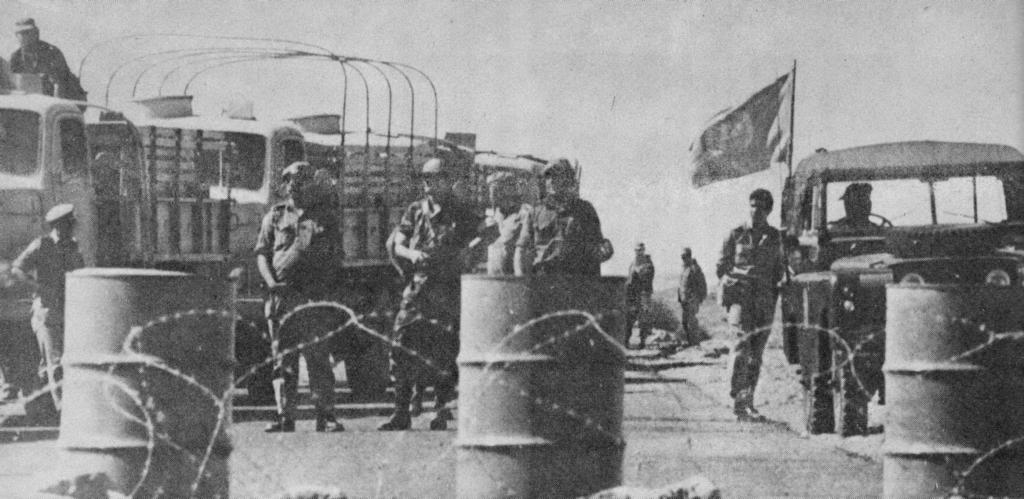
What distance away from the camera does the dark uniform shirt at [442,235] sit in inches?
387

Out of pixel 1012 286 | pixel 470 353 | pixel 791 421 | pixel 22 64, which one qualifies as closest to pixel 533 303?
pixel 470 353

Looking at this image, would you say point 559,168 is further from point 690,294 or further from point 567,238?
point 690,294

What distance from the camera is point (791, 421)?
1137 cm

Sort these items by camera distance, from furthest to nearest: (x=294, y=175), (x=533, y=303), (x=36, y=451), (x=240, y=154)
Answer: (x=240, y=154) < (x=294, y=175) < (x=36, y=451) < (x=533, y=303)

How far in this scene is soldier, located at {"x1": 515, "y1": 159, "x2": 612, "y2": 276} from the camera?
9.21m

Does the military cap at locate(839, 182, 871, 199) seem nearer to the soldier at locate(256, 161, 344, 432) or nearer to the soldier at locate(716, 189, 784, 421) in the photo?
the soldier at locate(716, 189, 784, 421)

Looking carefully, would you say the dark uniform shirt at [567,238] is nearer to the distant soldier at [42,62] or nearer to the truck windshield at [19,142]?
the truck windshield at [19,142]

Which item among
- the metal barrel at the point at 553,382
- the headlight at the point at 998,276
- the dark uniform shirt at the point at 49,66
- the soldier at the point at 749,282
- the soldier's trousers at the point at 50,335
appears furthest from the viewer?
the dark uniform shirt at the point at 49,66

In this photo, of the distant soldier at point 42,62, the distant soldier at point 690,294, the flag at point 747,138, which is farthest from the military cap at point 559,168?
the distant soldier at point 690,294

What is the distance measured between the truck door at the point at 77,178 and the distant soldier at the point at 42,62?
0.55 meters

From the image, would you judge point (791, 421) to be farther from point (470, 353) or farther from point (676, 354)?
point (676, 354)

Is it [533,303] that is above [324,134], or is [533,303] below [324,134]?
below

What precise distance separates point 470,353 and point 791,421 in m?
6.39

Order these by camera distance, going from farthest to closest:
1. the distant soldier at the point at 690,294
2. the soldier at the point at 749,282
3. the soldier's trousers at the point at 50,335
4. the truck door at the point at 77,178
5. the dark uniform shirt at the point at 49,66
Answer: the distant soldier at the point at 690,294 < the dark uniform shirt at the point at 49,66 < the truck door at the point at 77,178 < the soldier at the point at 749,282 < the soldier's trousers at the point at 50,335
